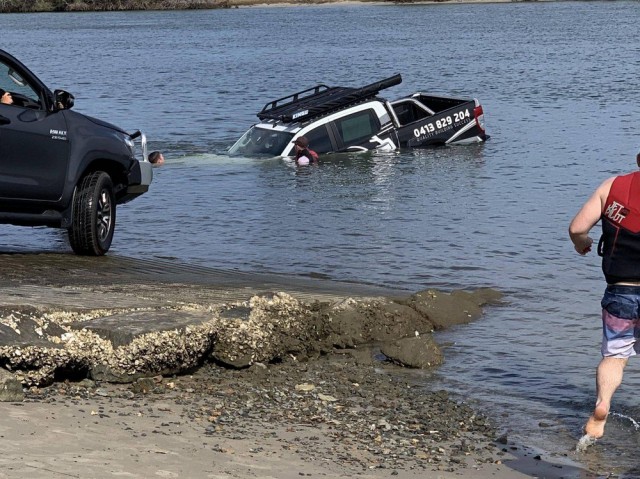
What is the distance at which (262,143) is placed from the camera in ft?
72.1

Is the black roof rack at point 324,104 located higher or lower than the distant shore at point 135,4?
lower

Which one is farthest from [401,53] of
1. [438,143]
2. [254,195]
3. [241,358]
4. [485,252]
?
[241,358]

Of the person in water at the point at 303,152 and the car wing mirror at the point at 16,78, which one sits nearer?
the car wing mirror at the point at 16,78

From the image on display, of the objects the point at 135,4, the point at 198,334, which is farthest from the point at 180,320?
the point at 135,4

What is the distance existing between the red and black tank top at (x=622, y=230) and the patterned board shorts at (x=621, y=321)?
71mm

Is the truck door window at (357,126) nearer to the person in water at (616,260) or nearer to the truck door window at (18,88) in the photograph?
the truck door window at (18,88)

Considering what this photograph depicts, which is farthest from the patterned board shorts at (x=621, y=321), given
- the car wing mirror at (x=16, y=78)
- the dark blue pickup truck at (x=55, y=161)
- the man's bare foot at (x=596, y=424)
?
the car wing mirror at (x=16, y=78)

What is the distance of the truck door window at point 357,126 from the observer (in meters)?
21.6

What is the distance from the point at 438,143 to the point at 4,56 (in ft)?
43.6

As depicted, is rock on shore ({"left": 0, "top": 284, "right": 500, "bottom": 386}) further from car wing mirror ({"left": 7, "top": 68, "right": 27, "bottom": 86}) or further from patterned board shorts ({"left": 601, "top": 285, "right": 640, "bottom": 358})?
car wing mirror ({"left": 7, "top": 68, "right": 27, "bottom": 86})

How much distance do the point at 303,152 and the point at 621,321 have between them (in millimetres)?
14727

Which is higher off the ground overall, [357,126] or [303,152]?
[357,126]

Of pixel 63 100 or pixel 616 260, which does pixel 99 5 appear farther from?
pixel 616 260

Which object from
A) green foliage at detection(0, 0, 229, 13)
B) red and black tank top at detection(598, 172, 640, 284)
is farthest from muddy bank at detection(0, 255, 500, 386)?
green foliage at detection(0, 0, 229, 13)
